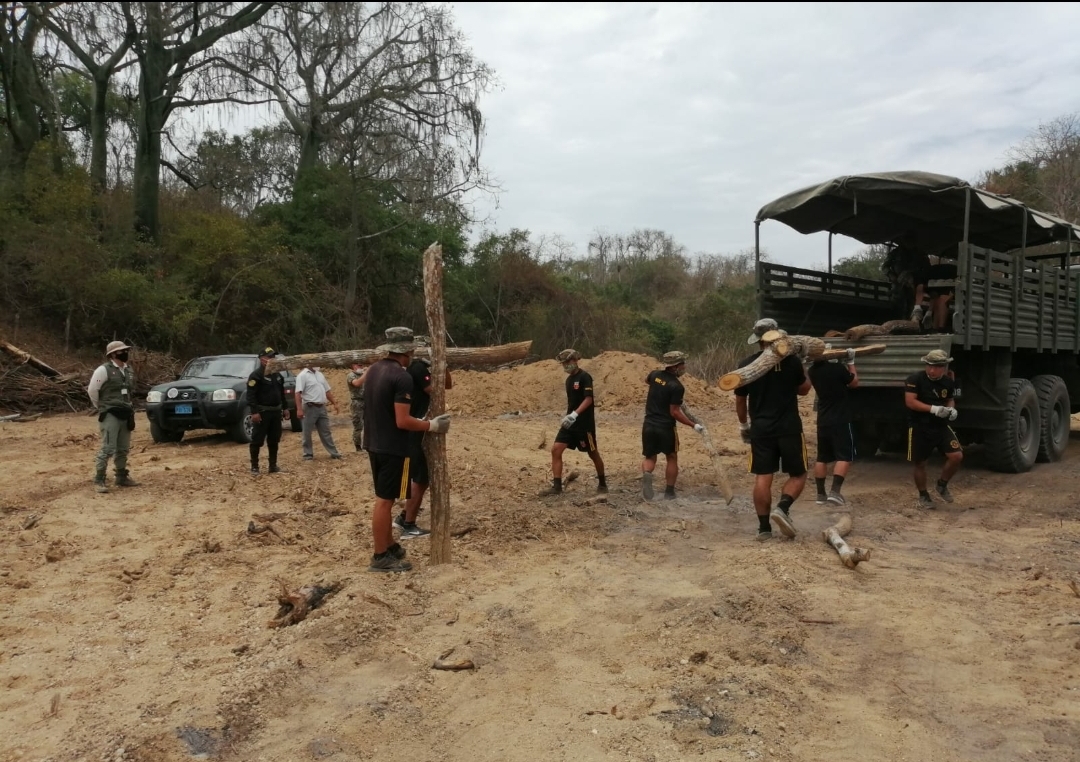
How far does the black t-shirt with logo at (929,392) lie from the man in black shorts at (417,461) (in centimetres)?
470

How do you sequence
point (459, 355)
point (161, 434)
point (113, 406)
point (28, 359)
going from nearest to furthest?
point (459, 355)
point (113, 406)
point (161, 434)
point (28, 359)

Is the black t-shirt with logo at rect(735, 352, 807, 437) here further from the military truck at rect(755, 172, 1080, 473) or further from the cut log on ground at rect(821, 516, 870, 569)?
the military truck at rect(755, 172, 1080, 473)

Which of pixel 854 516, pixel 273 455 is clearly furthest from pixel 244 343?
pixel 854 516

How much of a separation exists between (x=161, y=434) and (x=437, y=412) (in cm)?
888

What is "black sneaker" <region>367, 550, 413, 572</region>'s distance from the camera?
6066 millimetres

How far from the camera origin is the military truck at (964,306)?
348 inches

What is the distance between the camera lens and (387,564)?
19.9ft

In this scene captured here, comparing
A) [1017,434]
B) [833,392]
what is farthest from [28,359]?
[1017,434]

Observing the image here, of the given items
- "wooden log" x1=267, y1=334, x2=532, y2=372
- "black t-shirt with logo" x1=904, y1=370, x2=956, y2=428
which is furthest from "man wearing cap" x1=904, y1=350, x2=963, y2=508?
"wooden log" x1=267, y1=334, x2=532, y2=372

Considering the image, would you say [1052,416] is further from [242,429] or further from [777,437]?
[242,429]

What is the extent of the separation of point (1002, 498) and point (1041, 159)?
1029 inches

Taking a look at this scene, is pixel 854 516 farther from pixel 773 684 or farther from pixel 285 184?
pixel 285 184

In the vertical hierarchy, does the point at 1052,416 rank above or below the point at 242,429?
above

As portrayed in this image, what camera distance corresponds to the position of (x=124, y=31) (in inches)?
804
